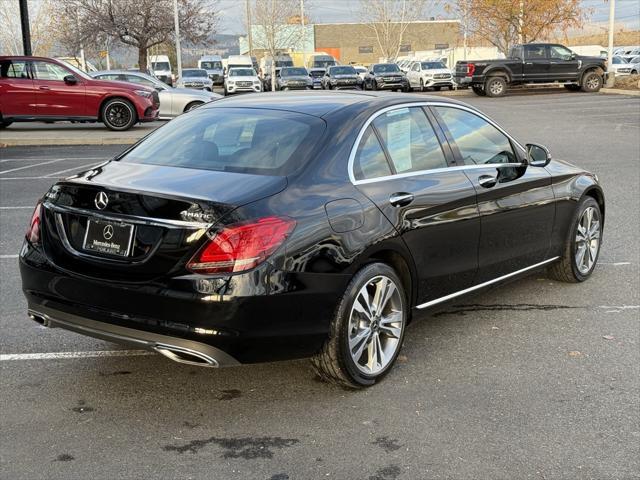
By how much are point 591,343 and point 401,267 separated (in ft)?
4.87

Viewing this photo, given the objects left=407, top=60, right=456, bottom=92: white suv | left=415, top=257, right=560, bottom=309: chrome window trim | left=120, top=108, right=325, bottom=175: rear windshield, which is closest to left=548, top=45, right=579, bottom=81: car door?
left=407, top=60, right=456, bottom=92: white suv

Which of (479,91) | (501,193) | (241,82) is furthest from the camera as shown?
(241,82)

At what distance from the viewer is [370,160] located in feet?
15.1

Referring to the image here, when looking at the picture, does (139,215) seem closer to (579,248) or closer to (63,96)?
(579,248)

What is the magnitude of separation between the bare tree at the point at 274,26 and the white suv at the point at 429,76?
44.5 ft

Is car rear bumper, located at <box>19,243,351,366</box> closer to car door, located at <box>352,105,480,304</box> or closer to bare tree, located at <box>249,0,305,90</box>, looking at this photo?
car door, located at <box>352,105,480,304</box>

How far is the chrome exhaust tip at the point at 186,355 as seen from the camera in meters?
3.83

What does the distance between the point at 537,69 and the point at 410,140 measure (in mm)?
32544

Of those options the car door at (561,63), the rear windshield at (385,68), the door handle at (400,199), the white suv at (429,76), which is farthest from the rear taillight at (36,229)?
the white suv at (429,76)

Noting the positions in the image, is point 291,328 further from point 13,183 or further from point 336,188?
point 13,183

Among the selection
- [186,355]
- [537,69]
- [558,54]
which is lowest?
[186,355]

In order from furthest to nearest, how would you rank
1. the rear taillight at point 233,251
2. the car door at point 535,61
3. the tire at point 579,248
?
the car door at point 535,61, the tire at point 579,248, the rear taillight at point 233,251

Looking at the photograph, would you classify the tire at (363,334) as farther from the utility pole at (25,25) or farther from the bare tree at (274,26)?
the bare tree at (274,26)

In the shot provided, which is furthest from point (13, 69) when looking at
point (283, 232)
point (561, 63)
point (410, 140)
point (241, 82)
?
point (561, 63)
